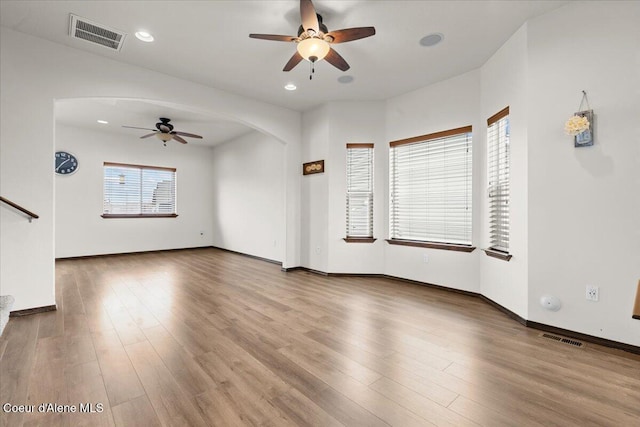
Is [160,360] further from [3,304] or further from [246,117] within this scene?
[246,117]

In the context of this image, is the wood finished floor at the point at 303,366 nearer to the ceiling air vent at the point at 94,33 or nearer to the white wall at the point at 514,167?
the white wall at the point at 514,167

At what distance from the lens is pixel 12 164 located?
3.16 metres

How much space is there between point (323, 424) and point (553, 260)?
2.68 metres

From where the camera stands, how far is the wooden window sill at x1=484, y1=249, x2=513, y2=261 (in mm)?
3285

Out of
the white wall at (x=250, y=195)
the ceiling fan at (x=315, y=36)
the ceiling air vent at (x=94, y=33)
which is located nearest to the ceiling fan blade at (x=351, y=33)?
the ceiling fan at (x=315, y=36)

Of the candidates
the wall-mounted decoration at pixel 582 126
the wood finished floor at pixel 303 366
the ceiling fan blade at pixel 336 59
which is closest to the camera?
the wood finished floor at pixel 303 366

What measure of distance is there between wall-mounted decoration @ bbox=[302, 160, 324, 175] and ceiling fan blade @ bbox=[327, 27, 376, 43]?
8.64 ft

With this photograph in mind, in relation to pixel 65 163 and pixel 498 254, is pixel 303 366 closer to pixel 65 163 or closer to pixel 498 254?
pixel 498 254

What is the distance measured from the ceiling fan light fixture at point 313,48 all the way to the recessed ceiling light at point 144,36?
1830 millimetres

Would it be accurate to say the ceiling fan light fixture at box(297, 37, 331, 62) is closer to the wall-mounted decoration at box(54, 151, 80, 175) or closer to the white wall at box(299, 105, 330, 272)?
the white wall at box(299, 105, 330, 272)

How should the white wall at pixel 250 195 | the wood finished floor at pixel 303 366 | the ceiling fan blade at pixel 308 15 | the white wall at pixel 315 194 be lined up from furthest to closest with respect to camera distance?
the white wall at pixel 250 195 < the white wall at pixel 315 194 < the ceiling fan blade at pixel 308 15 < the wood finished floor at pixel 303 366

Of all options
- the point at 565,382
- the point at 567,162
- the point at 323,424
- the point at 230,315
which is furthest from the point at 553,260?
the point at 230,315

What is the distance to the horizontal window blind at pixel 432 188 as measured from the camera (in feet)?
13.8

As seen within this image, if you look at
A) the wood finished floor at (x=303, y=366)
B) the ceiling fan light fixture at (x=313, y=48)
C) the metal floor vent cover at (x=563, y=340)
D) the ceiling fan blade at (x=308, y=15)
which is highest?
the ceiling fan blade at (x=308, y=15)
